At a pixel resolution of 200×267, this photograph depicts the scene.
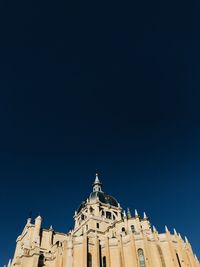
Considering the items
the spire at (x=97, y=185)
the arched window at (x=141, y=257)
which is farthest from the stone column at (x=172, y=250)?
the spire at (x=97, y=185)

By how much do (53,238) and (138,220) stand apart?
20.1 metres

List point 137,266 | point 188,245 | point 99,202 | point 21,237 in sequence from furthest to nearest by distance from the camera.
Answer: point 99,202
point 21,237
point 188,245
point 137,266

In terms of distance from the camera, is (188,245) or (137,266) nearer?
(137,266)

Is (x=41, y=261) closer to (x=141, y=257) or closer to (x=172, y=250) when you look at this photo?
(x=141, y=257)

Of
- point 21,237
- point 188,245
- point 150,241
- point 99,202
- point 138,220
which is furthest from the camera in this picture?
point 99,202

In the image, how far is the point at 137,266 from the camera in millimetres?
43156

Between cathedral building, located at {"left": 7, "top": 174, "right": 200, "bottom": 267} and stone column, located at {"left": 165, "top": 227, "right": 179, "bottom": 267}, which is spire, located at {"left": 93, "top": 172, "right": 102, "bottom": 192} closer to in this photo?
cathedral building, located at {"left": 7, "top": 174, "right": 200, "bottom": 267}

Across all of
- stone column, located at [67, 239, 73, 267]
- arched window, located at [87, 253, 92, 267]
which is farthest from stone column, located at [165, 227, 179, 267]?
stone column, located at [67, 239, 73, 267]

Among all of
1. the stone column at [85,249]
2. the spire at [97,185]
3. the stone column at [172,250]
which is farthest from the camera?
the spire at [97,185]

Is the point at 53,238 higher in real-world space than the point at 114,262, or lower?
higher

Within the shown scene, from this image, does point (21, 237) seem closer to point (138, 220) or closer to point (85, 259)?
point (85, 259)


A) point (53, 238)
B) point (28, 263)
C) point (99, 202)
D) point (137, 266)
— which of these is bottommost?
point (137, 266)

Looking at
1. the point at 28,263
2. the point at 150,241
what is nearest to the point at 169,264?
the point at 150,241

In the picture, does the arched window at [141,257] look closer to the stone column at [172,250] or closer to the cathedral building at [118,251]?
the cathedral building at [118,251]
